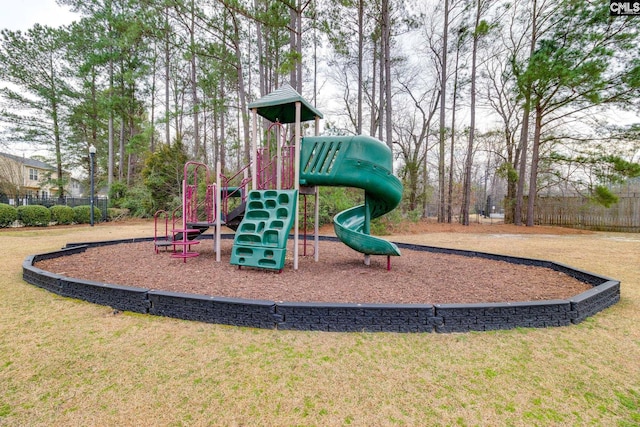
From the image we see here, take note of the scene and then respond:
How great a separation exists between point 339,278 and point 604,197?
1622 cm

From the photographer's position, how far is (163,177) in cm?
1739

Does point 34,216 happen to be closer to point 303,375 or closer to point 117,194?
point 117,194

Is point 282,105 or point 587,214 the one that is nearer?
point 282,105

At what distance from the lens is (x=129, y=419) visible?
5.03 ft

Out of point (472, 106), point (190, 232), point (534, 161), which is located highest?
point (472, 106)

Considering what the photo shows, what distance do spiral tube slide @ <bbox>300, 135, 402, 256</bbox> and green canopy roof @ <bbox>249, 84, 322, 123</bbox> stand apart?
68cm

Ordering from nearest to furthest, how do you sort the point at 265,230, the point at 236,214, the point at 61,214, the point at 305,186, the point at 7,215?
1. the point at 265,230
2. the point at 305,186
3. the point at 236,214
4. the point at 7,215
5. the point at 61,214

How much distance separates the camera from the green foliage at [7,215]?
11812mm

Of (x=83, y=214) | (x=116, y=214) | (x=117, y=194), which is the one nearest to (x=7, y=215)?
(x=83, y=214)

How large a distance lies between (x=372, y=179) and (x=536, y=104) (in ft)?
48.1

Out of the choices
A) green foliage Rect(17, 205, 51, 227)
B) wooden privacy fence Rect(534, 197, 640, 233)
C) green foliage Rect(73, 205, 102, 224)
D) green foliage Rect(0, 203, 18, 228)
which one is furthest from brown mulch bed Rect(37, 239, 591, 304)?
wooden privacy fence Rect(534, 197, 640, 233)

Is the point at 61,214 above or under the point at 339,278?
above

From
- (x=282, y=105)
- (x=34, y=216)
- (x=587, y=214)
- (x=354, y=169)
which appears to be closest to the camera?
(x=354, y=169)

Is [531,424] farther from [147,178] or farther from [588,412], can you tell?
[147,178]
